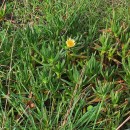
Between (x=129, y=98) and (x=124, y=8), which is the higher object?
(x=124, y=8)

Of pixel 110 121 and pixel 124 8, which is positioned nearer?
pixel 110 121

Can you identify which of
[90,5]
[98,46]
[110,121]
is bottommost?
[110,121]

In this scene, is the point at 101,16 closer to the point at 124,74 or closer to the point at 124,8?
the point at 124,8

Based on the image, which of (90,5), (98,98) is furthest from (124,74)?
(90,5)

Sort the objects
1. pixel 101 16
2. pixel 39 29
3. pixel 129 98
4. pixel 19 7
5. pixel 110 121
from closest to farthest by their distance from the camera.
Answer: pixel 110 121 → pixel 129 98 → pixel 39 29 → pixel 101 16 → pixel 19 7

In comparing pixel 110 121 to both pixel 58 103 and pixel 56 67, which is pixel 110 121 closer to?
pixel 58 103

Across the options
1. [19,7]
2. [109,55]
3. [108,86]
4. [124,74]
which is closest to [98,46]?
[109,55]

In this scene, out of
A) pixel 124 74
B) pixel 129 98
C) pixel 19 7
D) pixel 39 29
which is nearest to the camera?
pixel 129 98
